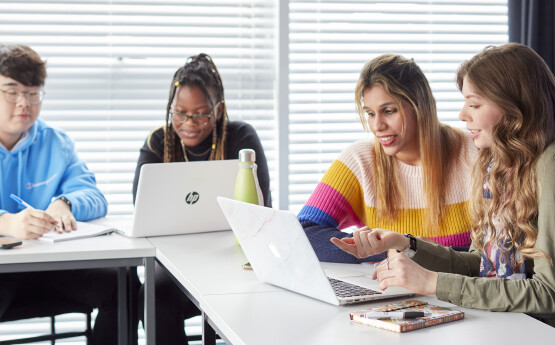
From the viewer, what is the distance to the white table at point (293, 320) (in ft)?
3.71

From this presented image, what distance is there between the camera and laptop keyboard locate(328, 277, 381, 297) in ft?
4.54

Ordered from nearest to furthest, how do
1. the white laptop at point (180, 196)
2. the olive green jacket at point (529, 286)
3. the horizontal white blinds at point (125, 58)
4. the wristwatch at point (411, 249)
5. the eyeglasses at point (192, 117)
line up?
1. the olive green jacket at point (529, 286)
2. the wristwatch at point (411, 249)
3. the white laptop at point (180, 196)
4. the eyeglasses at point (192, 117)
5. the horizontal white blinds at point (125, 58)

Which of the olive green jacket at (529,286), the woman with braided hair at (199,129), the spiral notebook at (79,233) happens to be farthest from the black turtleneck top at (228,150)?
the olive green jacket at (529,286)

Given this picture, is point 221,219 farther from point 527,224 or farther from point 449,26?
point 449,26

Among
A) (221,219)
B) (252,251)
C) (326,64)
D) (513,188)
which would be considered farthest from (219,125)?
(513,188)

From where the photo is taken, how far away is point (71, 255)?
193cm

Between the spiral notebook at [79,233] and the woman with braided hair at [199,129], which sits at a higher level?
the woman with braided hair at [199,129]

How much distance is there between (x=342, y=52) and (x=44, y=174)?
1652mm

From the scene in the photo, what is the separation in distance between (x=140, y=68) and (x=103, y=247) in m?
1.49

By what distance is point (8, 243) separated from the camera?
77.4 inches

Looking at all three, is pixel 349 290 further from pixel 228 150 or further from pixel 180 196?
pixel 228 150

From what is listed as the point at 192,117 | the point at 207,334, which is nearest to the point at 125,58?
the point at 192,117

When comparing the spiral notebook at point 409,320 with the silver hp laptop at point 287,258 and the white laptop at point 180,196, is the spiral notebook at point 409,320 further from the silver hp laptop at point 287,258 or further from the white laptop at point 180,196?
the white laptop at point 180,196

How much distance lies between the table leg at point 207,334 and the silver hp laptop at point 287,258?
17 centimetres
